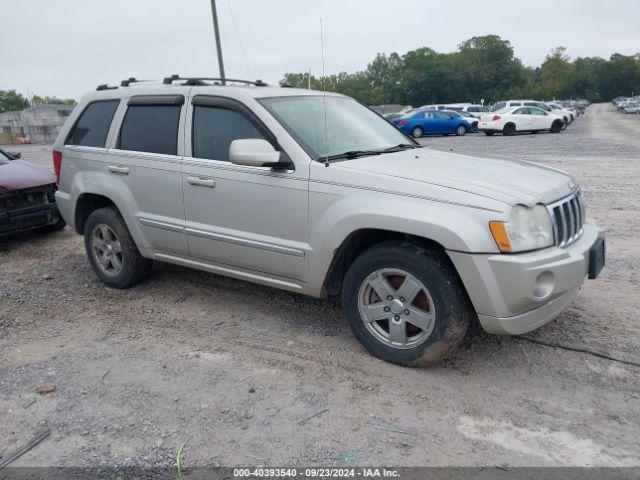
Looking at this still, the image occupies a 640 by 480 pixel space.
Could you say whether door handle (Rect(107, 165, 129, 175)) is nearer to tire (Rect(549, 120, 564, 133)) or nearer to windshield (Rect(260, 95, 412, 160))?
windshield (Rect(260, 95, 412, 160))

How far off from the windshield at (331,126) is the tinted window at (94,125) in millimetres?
1805

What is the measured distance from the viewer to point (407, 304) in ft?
11.7

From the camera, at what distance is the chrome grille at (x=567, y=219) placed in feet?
Result: 11.4

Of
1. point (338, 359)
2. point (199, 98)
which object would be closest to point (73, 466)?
point (338, 359)

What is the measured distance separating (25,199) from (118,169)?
2.72 m

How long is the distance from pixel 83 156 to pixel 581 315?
4.51m

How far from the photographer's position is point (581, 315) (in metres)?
4.40

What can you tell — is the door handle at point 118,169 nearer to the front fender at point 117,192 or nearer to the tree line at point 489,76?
the front fender at point 117,192

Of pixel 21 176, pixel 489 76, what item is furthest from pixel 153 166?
pixel 489 76

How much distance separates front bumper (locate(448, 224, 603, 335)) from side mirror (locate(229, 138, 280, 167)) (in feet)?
4.50

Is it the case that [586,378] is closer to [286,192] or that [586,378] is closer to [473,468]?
[473,468]

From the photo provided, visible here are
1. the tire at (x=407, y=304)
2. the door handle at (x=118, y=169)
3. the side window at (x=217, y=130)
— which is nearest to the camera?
the tire at (x=407, y=304)

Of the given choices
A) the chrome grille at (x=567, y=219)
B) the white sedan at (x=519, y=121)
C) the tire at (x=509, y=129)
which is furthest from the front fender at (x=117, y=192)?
the tire at (x=509, y=129)

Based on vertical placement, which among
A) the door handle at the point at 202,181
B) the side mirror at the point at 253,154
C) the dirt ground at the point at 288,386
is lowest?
the dirt ground at the point at 288,386
